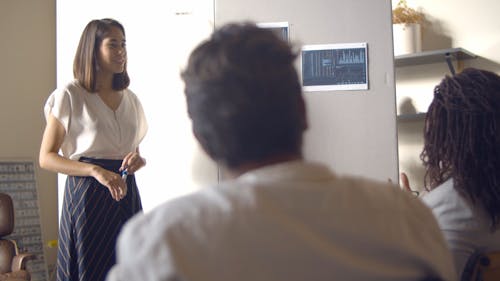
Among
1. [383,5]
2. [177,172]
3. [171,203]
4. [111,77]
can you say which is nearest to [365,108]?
[383,5]

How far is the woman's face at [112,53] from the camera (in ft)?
6.93

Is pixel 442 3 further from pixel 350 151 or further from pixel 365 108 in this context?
pixel 350 151

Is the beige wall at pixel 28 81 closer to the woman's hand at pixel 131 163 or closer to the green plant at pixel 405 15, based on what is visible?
the woman's hand at pixel 131 163

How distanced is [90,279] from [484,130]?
1419 millimetres

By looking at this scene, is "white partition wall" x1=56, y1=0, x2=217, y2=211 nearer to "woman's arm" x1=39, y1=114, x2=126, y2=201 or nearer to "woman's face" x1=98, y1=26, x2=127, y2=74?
"woman's face" x1=98, y1=26, x2=127, y2=74

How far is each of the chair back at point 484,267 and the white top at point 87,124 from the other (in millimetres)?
1396

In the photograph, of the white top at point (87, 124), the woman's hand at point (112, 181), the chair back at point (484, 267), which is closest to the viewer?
the chair back at point (484, 267)

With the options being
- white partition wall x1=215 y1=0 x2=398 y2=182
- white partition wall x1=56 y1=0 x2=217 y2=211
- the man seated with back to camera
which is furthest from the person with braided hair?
white partition wall x1=56 y1=0 x2=217 y2=211

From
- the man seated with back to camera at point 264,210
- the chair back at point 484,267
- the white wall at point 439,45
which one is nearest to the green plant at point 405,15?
the white wall at point 439,45

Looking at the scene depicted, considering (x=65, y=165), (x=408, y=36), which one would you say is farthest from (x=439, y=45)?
(x=65, y=165)

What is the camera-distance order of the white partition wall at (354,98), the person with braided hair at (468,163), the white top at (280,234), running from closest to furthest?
the white top at (280,234) → the person with braided hair at (468,163) → the white partition wall at (354,98)

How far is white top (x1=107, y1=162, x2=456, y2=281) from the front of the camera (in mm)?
623

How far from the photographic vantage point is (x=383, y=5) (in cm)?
271

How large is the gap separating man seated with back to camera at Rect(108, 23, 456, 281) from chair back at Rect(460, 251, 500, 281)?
35 centimetres
